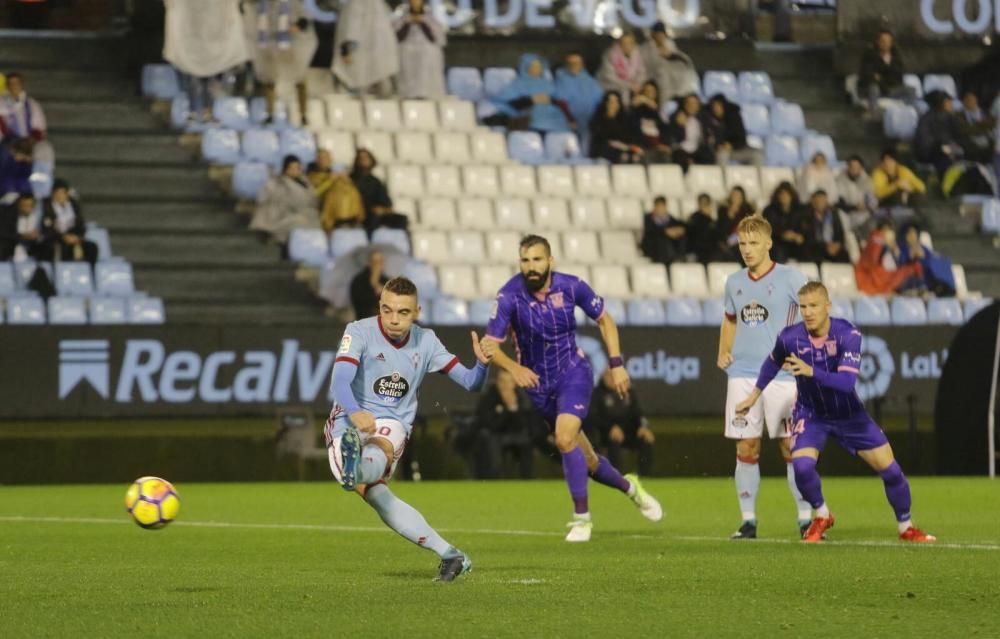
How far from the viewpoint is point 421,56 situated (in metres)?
26.5

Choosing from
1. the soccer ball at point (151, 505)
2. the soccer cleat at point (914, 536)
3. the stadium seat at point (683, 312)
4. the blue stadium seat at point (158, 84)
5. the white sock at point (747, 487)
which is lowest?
the soccer cleat at point (914, 536)

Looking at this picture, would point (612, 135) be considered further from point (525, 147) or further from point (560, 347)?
point (560, 347)

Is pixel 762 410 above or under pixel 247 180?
under

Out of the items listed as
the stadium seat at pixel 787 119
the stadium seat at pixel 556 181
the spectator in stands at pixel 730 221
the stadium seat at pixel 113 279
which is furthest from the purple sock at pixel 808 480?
the stadium seat at pixel 787 119

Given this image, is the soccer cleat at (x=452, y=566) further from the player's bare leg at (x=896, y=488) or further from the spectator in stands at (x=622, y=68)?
the spectator in stands at (x=622, y=68)

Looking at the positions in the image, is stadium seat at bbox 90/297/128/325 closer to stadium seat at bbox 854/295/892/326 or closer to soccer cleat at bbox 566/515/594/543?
stadium seat at bbox 854/295/892/326

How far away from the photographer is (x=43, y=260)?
72.4 feet

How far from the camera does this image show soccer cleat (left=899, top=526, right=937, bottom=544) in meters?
11.9

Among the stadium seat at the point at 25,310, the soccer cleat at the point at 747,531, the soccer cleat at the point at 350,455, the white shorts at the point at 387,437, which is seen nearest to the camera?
the soccer cleat at the point at 350,455

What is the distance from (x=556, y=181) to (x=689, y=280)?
2565 mm

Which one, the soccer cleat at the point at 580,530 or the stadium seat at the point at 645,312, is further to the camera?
the stadium seat at the point at 645,312

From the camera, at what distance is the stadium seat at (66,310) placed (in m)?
21.4

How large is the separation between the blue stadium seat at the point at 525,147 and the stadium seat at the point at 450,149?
613 millimetres

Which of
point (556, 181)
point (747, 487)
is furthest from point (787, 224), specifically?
point (747, 487)
